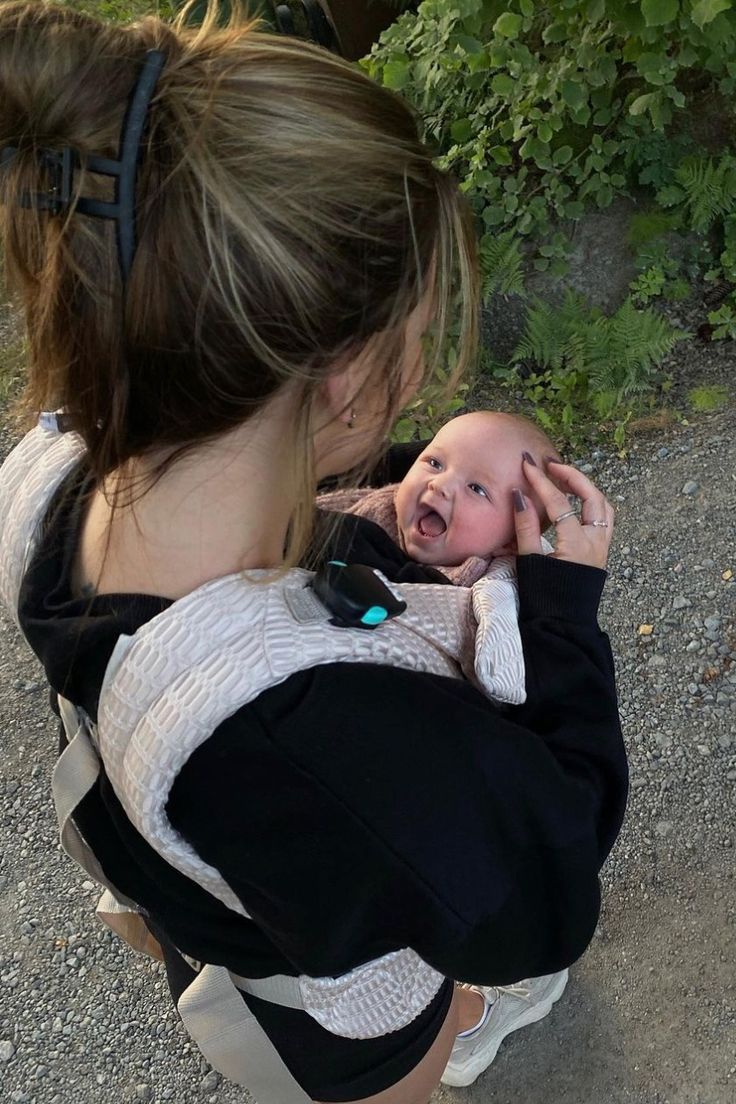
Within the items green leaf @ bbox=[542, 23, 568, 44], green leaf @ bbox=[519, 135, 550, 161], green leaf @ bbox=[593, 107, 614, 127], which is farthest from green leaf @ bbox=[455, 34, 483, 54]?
green leaf @ bbox=[593, 107, 614, 127]

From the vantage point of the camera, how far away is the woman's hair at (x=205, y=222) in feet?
3.25

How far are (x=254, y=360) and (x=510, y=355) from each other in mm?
3194

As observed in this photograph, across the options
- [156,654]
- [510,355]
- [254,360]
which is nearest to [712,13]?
[510,355]

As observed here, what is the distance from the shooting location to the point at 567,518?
1744 millimetres

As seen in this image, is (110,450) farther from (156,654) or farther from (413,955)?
(413,955)

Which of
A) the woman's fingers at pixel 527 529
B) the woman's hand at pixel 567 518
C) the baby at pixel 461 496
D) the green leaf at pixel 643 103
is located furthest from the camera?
the green leaf at pixel 643 103

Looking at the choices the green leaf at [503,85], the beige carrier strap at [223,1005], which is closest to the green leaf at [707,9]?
the green leaf at [503,85]

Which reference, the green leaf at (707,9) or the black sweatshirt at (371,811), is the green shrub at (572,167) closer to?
the green leaf at (707,9)

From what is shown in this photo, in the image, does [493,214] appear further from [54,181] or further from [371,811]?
[371,811]

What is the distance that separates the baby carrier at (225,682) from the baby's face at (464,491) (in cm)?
51

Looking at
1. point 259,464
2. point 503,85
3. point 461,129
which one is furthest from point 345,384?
point 461,129

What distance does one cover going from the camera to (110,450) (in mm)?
1151

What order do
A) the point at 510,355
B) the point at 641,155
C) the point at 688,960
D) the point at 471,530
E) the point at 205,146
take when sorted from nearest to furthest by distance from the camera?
the point at 205,146
the point at 471,530
the point at 688,960
the point at 641,155
the point at 510,355

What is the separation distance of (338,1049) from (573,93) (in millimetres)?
3163
